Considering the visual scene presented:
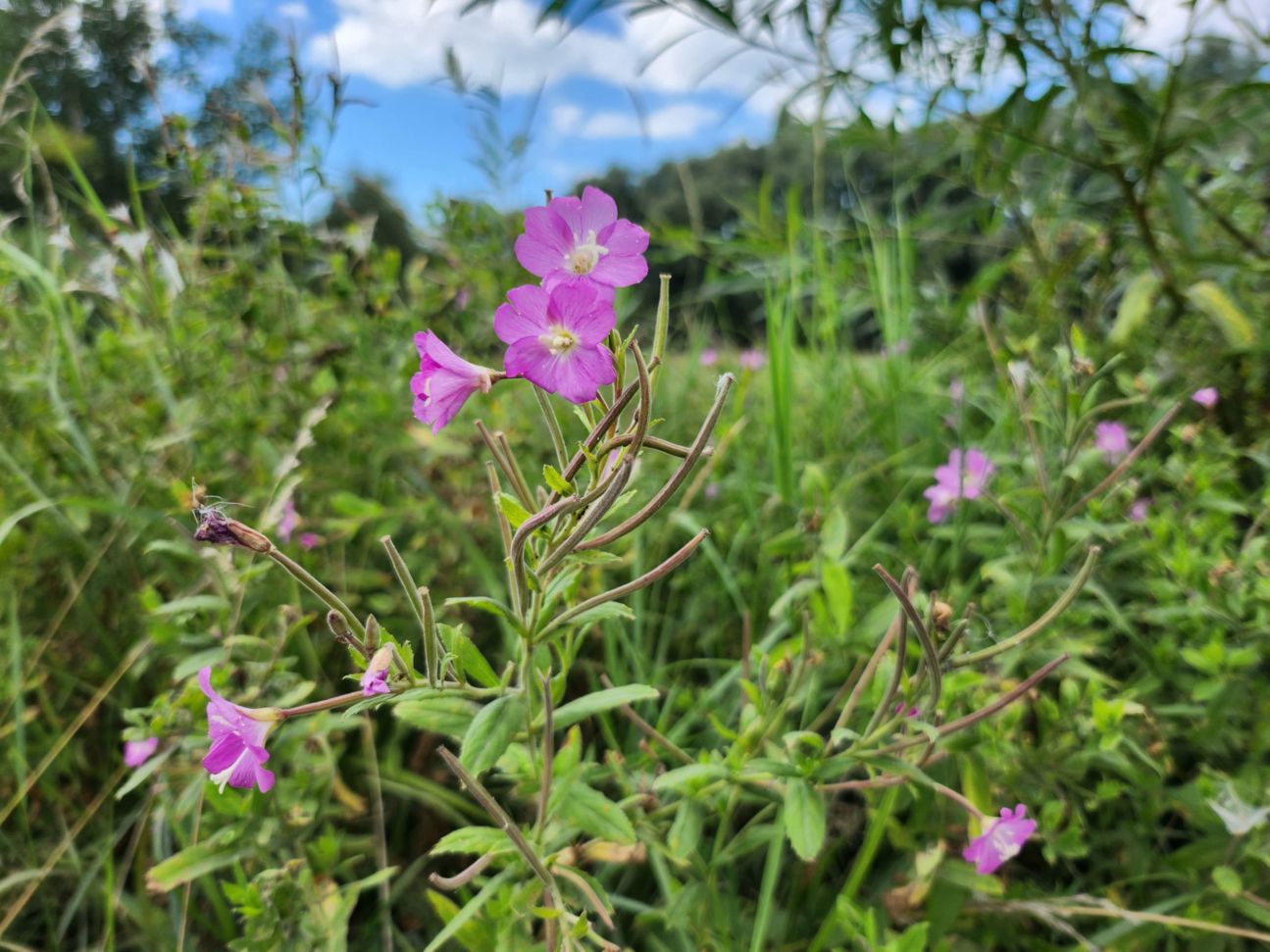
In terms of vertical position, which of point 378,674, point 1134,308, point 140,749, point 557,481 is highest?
point 557,481

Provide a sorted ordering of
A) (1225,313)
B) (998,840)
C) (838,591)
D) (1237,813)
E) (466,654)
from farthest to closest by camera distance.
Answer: (1225,313)
(838,591)
(1237,813)
(998,840)
(466,654)

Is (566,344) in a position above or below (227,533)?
above

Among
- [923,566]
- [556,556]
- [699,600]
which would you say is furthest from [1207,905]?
[556,556]

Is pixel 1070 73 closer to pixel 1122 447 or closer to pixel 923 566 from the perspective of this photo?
pixel 1122 447

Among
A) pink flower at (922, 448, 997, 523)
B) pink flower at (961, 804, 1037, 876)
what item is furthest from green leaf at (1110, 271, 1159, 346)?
pink flower at (961, 804, 1037, 876)

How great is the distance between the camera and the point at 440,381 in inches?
25.7

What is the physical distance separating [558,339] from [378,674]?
28cm

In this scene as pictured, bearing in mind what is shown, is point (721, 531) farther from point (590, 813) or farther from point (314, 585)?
point (314, 585)

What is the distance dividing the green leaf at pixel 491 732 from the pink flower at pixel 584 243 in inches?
14.5

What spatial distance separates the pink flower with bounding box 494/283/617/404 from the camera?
1.87 feet

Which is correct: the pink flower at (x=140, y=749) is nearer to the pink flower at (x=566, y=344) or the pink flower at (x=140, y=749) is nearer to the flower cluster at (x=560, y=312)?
the flower cluster at (x=560, y=312)

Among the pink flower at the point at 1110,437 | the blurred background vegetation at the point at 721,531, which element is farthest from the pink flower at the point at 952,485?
the pink flower at the point at 1110,437

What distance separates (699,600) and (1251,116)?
1534 millimetres

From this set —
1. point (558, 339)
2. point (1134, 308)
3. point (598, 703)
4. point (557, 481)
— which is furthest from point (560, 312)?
point (1134, 308)
